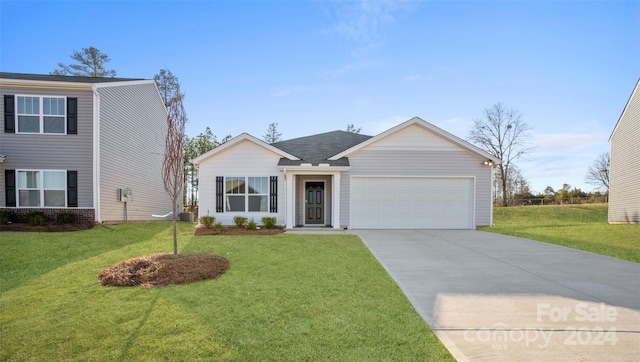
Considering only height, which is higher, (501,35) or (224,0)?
(224,0)

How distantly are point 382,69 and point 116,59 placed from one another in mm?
26587

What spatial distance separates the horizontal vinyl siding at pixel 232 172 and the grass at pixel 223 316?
6356mm

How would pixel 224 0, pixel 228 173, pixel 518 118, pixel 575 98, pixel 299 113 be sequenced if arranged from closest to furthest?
pixel 224 0, pixel 228 173, pixel 575 98, pixel 299 113, pixel 518 118

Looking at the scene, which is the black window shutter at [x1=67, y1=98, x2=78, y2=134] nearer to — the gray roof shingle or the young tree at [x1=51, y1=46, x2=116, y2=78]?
the gray roof shingle

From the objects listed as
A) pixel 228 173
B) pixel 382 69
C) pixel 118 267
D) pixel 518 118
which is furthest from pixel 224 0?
pixel 518 118

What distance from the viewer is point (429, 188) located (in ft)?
43.9

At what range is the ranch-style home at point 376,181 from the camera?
13.1 meters

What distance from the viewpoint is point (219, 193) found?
13.1 meters

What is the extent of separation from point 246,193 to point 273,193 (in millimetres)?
1213

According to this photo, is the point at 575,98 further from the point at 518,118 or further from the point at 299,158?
the point at 518,118

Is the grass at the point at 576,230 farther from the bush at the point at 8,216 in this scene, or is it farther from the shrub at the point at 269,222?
the bush at the point at 8,216

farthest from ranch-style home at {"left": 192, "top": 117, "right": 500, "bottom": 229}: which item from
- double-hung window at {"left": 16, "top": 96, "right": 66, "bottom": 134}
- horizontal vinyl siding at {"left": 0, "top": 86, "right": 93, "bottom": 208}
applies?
double-hung window at {"left": 16, "top": 96, "right": 66, "bottom": 134}

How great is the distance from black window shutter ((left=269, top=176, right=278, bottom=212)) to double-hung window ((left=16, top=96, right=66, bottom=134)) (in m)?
8.98

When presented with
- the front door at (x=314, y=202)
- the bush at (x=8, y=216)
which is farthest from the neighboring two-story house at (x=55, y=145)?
the front door at (x=314, y=202)
